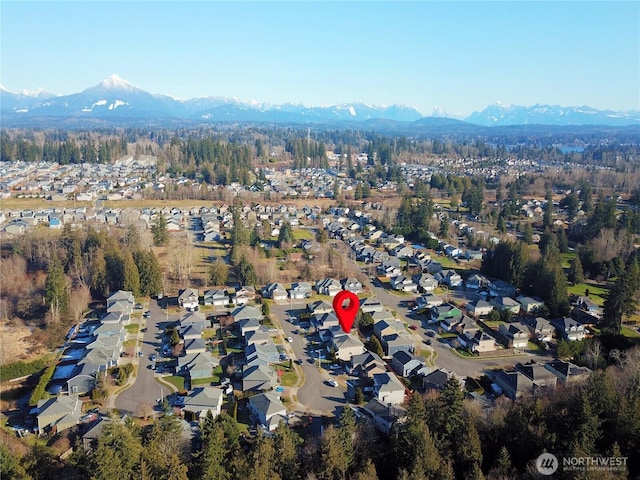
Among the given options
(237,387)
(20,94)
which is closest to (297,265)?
(237,387)

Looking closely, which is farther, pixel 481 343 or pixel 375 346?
pixel 481 343

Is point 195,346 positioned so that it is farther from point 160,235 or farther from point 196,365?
point 160,235

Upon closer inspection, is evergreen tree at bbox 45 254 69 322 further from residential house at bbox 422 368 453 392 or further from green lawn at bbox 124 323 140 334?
residential house at bbox 422 368 453 392

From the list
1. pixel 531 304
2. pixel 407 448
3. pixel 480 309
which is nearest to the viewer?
pixel 407 448

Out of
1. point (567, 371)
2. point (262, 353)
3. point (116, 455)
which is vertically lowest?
point (262, 353)

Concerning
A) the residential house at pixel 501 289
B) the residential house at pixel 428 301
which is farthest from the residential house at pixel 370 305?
the residential house at pixel 501 289

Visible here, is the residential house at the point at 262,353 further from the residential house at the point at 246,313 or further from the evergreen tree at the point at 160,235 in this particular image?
the evergreen tree at the point at 160,235

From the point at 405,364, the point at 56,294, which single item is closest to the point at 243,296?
the point at 56,294

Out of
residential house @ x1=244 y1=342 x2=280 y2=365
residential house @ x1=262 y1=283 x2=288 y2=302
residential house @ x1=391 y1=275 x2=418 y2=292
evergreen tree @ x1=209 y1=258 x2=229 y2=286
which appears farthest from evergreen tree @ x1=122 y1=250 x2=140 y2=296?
residential house @ x1=391 y1=275 x2=418 y2=292
